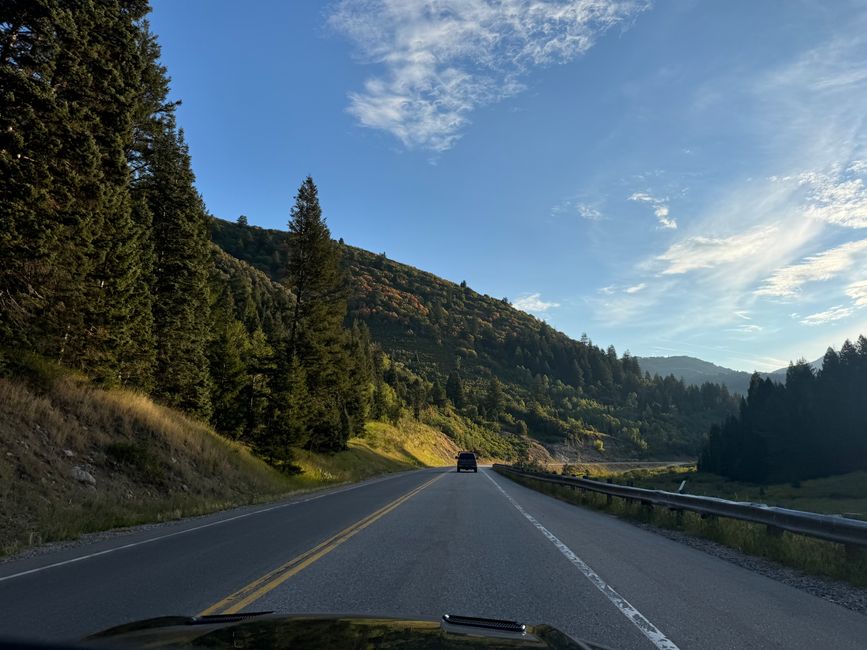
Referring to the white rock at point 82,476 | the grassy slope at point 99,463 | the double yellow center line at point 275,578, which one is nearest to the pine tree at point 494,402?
the grassy slope at point 99,463

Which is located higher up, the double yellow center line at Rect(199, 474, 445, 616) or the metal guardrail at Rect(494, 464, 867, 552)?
the metal guardrail at Rect(494, 464, 867, 552)

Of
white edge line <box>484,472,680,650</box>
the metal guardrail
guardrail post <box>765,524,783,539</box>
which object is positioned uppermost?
the metal guardrail

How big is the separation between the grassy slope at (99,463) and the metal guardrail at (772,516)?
44.1 feet

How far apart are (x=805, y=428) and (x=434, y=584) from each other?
110m

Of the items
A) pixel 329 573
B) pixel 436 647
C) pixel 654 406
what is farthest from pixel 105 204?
pixel 654 406

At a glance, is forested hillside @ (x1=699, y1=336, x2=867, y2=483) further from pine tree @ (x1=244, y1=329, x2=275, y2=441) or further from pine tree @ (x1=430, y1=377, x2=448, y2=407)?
pine tree @ (x1=244, y1=329, x2=275, y2=441)

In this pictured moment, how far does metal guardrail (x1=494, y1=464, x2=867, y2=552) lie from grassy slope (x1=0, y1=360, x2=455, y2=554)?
13442 mm

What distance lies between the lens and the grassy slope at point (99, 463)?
1276cm

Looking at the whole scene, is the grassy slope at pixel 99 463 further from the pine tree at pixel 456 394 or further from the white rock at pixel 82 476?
the pine tree at pixel 456 394

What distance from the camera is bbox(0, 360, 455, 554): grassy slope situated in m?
12.8

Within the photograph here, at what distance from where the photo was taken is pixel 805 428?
94.5 m

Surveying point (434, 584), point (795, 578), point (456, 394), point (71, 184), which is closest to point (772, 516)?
point (795, 578)

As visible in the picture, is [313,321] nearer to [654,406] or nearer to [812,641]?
[812,641]

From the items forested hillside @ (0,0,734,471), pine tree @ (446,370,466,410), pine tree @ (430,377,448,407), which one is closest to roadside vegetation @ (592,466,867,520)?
forested hillside @ (0,0,734,471)
